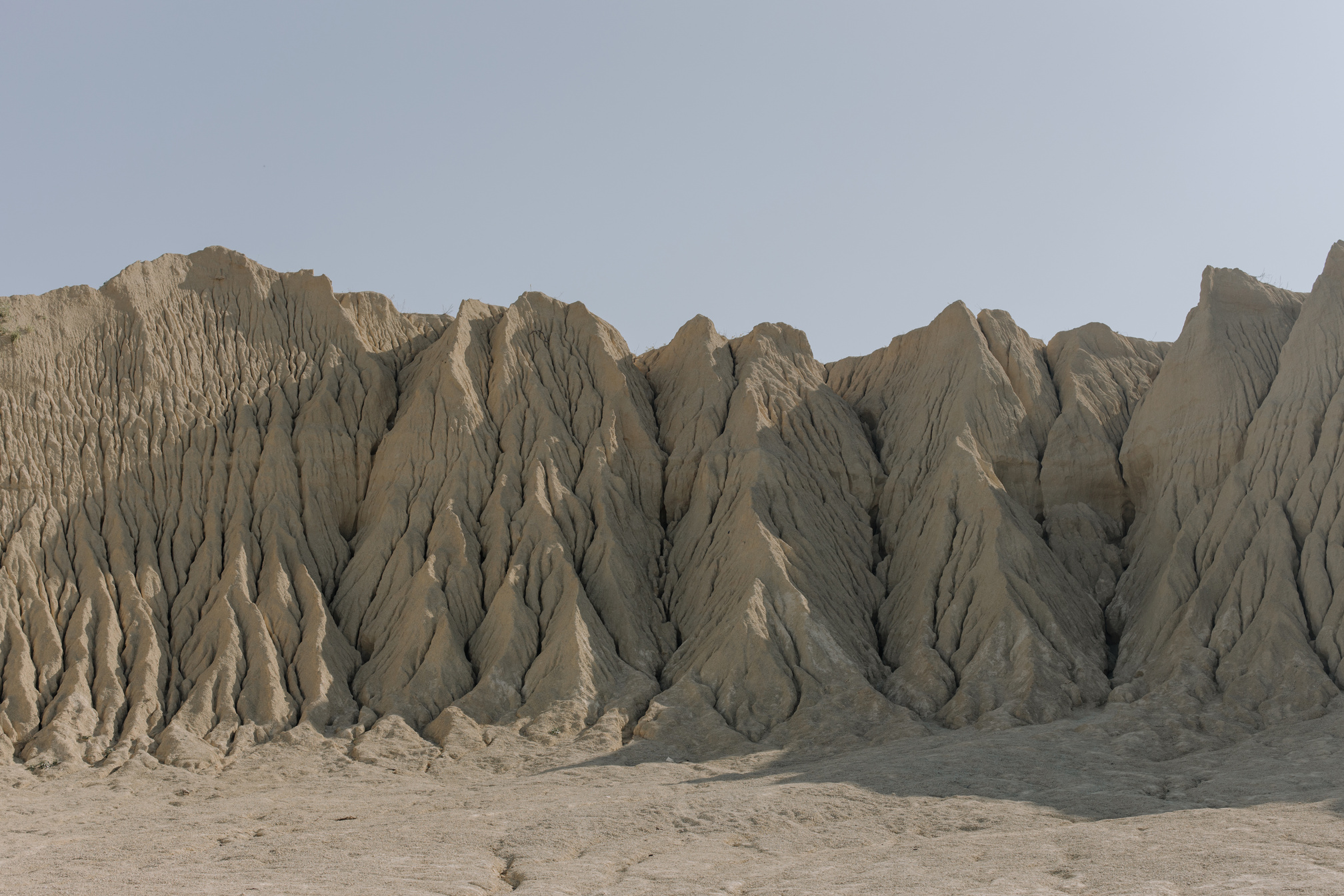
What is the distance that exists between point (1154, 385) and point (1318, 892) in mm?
25169

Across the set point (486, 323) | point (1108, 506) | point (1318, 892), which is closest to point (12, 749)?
point (486, 323)

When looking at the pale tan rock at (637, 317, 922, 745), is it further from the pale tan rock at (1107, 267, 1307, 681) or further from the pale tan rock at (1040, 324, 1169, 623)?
the pale tan rock at (1107, 267, 1307, 681)

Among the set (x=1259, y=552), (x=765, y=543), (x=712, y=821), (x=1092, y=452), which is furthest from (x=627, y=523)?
(x=1259, y=552)

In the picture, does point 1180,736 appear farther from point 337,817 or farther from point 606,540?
point 337,817

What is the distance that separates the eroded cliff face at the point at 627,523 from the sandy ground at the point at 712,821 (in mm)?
1840

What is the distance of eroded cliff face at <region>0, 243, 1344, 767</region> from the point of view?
27.0 m

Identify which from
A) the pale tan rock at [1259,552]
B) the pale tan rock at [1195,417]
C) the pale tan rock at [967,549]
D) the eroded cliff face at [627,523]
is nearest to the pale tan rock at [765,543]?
the eroded cliff face at [627,523]

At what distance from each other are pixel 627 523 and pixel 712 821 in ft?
51.7

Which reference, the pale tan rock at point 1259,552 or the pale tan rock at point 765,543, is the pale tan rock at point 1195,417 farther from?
the pale tan rock at point 765,543

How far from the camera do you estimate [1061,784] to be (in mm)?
20719

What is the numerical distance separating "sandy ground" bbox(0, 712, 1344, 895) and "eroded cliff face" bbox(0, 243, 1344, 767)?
1.84m

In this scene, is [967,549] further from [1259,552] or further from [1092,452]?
[1259,552]

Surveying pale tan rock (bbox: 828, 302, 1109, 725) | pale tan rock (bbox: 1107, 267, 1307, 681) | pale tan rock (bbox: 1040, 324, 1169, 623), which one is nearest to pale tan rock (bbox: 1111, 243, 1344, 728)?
pale tan rock (bbox: 1107, 267, 1307, 681)

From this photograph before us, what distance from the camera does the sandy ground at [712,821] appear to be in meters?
14.8
